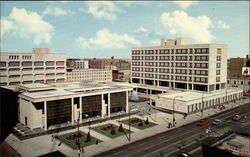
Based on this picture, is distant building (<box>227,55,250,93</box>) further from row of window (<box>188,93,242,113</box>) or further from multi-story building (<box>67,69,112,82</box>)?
multi-story building (<box>67,69,112,82</box>)

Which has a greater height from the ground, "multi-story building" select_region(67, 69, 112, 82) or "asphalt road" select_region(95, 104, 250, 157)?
"multi-story building" select_region(67, 69, 112, 82)

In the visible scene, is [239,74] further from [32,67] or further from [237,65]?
[32,67]

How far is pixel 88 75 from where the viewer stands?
579ft

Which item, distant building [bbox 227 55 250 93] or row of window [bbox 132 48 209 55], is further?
distant building [bbox 227 55 250 93]

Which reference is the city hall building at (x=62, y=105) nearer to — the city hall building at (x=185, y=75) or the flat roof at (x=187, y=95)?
the flat roof at (x=187, y=95)

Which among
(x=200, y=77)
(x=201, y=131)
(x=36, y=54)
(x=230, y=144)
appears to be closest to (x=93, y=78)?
(x=36, y=54)

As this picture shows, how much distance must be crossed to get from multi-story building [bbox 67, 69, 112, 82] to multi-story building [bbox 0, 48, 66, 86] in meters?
38.9

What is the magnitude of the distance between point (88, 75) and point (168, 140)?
127 meters

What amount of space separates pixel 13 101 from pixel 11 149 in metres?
29.4

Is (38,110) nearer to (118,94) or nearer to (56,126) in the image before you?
(56,126)

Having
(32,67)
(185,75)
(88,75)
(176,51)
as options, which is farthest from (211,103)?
(88,75)

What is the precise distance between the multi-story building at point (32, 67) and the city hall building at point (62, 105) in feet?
100

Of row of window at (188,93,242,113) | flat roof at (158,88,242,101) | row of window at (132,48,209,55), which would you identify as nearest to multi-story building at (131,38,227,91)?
row of window at (132,48,209,55)

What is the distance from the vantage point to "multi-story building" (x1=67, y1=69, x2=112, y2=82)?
165750 mm
